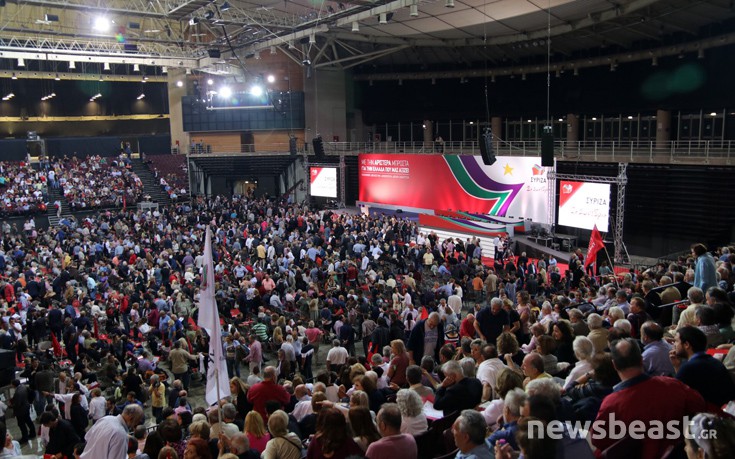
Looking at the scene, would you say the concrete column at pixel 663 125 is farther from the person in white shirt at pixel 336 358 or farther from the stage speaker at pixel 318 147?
the person in white shirt at pixel 336 358

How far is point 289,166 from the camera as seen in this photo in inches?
1303

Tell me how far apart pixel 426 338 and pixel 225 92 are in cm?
2789

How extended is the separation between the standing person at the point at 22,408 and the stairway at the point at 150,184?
2216cm

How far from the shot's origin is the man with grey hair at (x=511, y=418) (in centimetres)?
337

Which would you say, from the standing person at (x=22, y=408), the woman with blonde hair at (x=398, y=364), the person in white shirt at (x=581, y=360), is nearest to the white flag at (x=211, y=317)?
the woman with blonde hair at (x=398, y=364)

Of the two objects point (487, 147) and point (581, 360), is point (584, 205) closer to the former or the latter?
point (487, 147)

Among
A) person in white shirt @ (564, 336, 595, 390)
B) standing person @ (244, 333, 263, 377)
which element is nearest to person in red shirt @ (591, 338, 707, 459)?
person in white shirt @ (564, 336, 595, 390)

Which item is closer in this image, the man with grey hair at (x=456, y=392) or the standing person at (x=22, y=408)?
the man with grey hair at (x=456, y=392)

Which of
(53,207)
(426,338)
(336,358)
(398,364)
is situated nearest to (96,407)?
(336,358)

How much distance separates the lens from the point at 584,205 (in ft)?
62.7

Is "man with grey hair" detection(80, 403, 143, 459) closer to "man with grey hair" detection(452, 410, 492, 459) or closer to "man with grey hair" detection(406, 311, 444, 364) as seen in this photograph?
"man with grey hair" detection(406, 311, 444, 364)

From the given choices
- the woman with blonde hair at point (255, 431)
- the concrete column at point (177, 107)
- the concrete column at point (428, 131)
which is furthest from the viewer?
the concrete column at point (177, 107)

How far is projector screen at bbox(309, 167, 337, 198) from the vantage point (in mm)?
29750

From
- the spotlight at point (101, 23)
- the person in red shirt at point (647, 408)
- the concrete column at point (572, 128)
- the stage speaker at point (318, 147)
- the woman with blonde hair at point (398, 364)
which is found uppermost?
the spotlight at point (101, 23)
